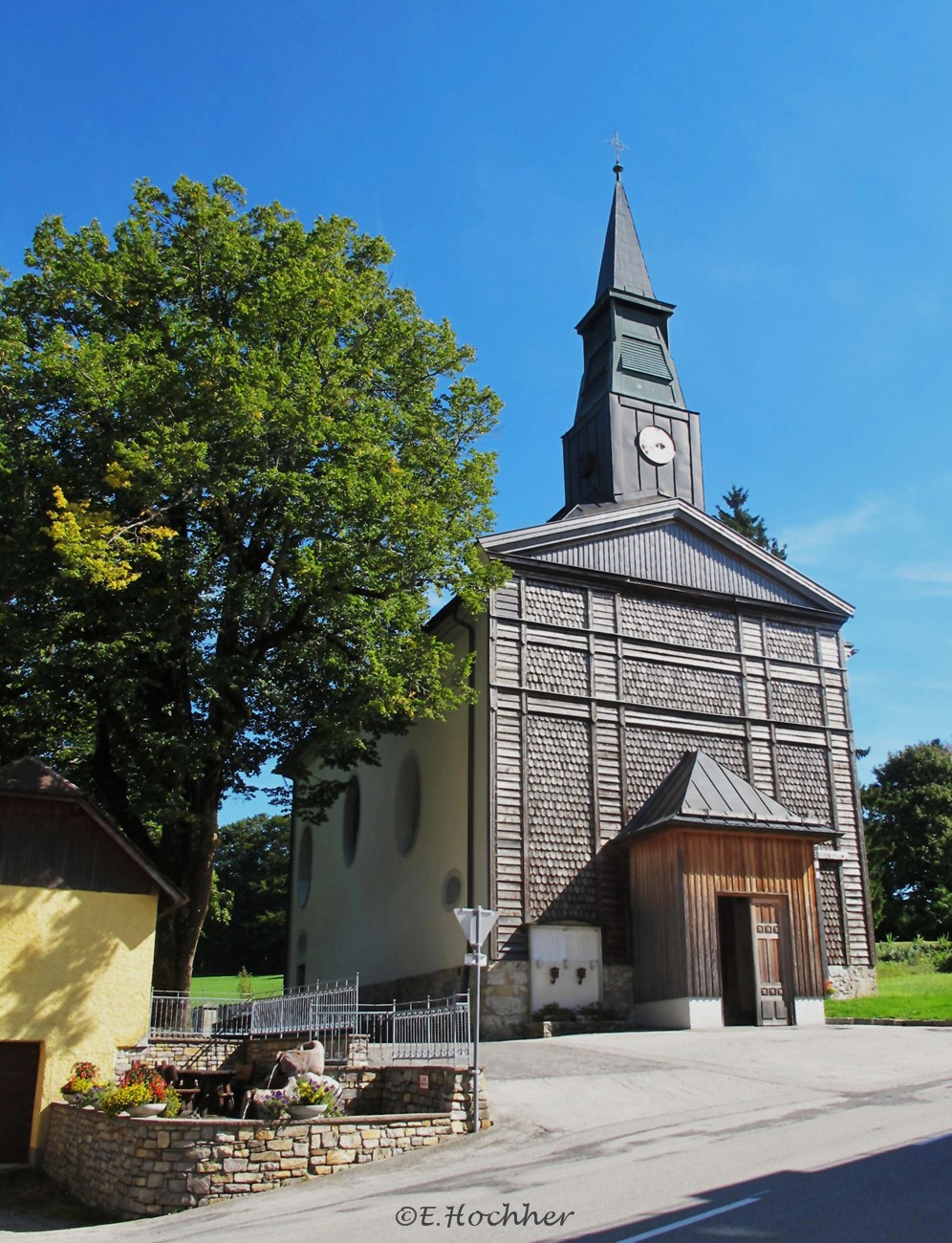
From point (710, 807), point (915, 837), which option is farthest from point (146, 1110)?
point (915, 837)

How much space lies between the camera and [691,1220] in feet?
25.8

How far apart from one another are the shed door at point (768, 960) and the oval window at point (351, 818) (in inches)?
A: 529

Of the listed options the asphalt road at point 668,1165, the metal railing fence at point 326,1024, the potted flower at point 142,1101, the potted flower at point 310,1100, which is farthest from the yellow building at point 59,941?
the potted flower at point 310,1100

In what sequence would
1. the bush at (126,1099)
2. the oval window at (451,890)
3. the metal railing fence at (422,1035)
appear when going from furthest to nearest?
the oval window at (451,890), the metal railing fence at (422,1035), the bush at (126,1099)

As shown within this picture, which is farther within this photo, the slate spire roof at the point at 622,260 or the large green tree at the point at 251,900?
the large green tree at the point at 251,900

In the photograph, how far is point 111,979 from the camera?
Answer: 17.0 m

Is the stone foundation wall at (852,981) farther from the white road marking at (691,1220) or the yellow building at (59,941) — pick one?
the white road marking at (691,1220)

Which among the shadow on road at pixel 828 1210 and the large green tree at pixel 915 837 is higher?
the large green tree at pixel 915 837

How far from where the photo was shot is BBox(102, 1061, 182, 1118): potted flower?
43.8ft

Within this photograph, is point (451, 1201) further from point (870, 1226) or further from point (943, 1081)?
point (943, 1081)

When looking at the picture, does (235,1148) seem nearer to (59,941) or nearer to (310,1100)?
(310,1100)

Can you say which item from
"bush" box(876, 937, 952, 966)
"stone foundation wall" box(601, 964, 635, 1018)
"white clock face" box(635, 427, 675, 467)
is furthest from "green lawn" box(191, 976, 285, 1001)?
"white clock face" box(635, 427, 675, 467)

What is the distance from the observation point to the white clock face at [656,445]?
3108cm

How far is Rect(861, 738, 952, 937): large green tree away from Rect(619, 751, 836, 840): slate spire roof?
2295cm
